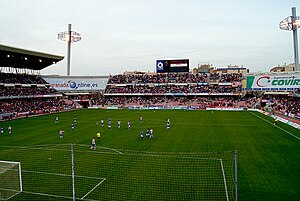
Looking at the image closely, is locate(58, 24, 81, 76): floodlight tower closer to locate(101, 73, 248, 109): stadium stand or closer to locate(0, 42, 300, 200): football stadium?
locate(101, 73, 248, 109): stadium stand

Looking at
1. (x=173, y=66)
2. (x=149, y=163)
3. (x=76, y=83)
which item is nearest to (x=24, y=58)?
(x=76, y=83)

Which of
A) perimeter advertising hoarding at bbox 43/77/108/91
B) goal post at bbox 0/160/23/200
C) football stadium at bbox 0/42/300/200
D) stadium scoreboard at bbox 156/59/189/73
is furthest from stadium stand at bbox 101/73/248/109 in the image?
goal post at bbox 0/160/23/200

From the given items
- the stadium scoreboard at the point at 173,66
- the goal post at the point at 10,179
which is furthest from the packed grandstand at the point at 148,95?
the goal post at the point at 10,179

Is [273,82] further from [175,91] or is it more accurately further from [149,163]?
[149,163]

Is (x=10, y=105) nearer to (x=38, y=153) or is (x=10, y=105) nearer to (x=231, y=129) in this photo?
(x=38, y=153)

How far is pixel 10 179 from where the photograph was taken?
12.4m

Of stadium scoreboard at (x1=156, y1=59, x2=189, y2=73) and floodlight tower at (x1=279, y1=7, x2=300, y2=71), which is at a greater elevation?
floodlight tower at (x1=279, y1=7, x2=300, y2=71)

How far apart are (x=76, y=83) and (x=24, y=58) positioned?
2043 cm

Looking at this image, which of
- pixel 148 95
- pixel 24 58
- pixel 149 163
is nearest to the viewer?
pixel 149 163

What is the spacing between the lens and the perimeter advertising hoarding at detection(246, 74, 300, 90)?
59906mm

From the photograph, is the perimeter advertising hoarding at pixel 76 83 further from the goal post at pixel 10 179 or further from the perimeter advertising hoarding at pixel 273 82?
the goal post at pixel 10 179

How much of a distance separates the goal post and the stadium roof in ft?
129

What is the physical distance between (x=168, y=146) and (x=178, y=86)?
5705 centimetres

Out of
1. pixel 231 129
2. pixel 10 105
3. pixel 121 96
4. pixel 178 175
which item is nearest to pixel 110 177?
pixel 178 175
